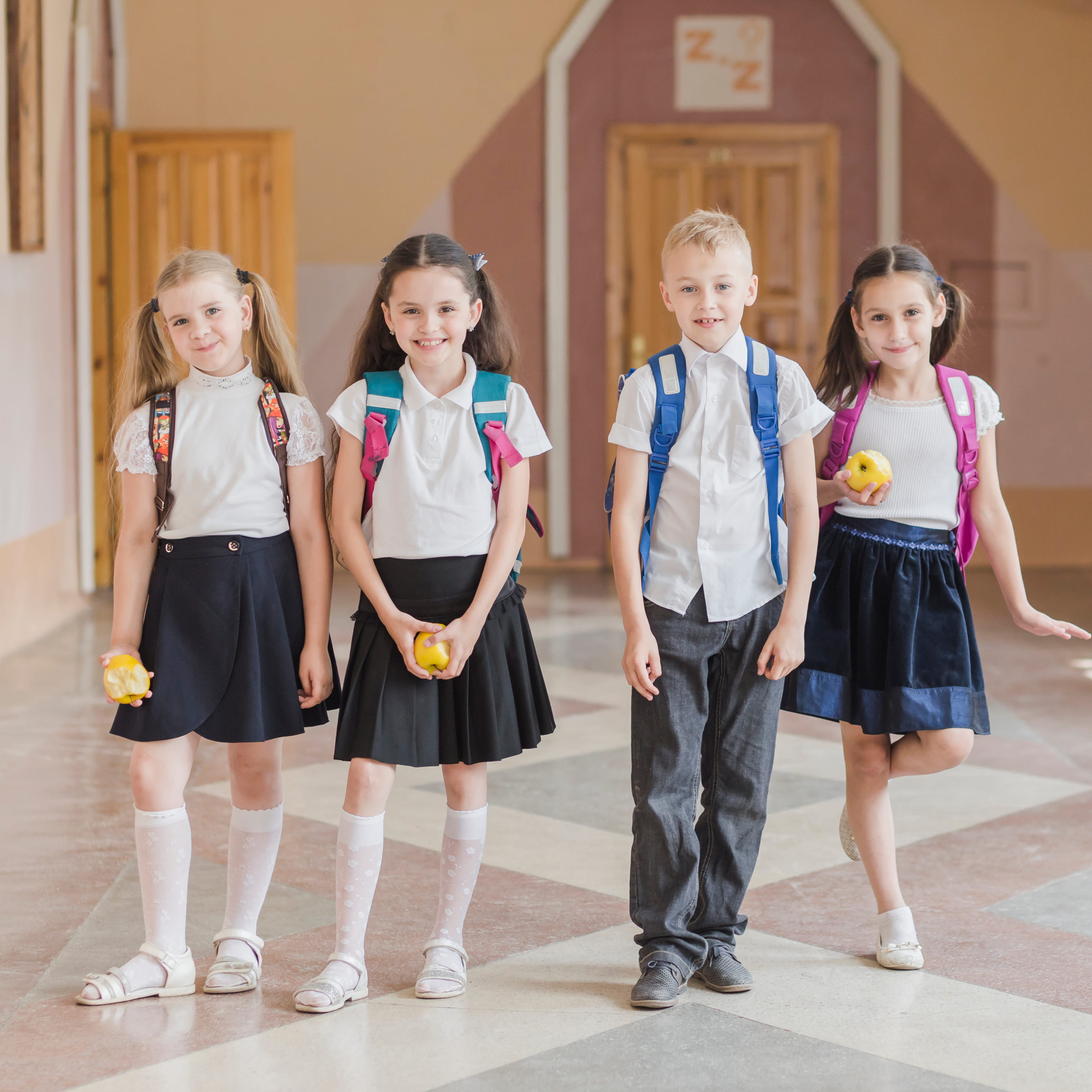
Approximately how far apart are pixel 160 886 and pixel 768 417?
1111 millimetres

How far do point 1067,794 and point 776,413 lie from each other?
1.61 metres

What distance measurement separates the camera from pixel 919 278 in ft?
7.11

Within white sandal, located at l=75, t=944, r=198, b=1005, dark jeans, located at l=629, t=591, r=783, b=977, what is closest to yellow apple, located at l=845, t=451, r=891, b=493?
dark jeans, located at l=629, t=591, r=783, b=977

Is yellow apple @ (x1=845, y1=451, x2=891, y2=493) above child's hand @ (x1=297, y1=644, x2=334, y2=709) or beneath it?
above

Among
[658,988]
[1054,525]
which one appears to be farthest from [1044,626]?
[1054,525]

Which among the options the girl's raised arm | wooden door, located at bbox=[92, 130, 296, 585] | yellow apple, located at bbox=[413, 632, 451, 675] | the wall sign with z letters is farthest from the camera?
the wall sign with z letters

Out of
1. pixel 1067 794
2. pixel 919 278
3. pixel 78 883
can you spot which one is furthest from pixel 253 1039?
pixel 1067 794

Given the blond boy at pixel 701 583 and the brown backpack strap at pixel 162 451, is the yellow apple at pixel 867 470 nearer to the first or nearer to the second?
the blond boy at pixel 701 583

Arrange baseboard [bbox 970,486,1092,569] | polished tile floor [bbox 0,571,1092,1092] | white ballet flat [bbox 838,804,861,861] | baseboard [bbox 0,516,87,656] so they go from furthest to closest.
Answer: baseboard [bbox 970,486,1092,569]
baseboard [bbox 0,516,87,656]
white ballet flat [bbox 838,804,861,861]
polished tile floor [bbox 0,571,1092,1092]

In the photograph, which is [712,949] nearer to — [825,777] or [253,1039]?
[253,1039]

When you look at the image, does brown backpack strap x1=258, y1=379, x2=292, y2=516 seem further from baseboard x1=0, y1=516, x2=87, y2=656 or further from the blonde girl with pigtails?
baseboard x1=0, y1=516, x2=87, y2=656

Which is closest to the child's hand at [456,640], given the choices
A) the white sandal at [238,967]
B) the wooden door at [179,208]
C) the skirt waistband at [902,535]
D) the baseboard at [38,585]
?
the white sandal at [238,967]

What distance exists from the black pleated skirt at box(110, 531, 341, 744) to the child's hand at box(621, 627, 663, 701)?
0.45 meters

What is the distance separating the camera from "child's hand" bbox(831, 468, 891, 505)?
6.77 ft
